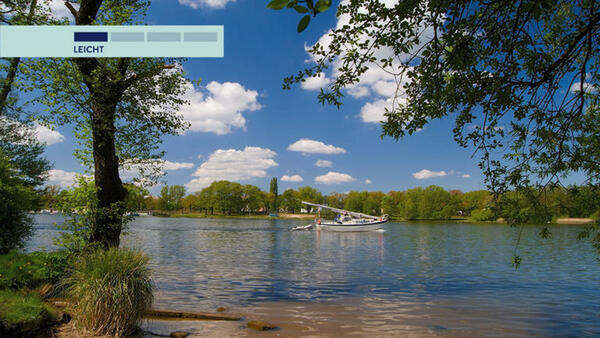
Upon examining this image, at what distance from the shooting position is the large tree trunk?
37.3ft

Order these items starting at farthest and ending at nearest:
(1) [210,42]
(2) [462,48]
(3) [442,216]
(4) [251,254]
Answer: (3) [442,216], (4) [251,254], (1) [210,42], (2) [462,48]

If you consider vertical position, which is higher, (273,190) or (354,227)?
(273,190)

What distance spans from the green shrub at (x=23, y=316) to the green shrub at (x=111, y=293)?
596 mm

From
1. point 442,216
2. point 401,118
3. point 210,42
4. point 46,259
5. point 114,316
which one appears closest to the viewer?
point 401,118

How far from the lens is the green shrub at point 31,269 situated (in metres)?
10.1

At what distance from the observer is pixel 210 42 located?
10312mm

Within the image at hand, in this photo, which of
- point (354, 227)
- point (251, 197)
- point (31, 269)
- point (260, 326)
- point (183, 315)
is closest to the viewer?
point (31, 269)

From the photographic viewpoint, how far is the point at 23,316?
26.3 ft

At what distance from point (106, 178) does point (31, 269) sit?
328 centimetres

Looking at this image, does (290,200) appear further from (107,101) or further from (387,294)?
(107,101)

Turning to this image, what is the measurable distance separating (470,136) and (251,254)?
2899 centimetres

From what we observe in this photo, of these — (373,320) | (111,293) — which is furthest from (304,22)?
(373,320)

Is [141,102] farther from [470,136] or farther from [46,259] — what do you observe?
[470,136]

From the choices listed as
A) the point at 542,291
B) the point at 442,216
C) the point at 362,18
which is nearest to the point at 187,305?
the point at 362,18
